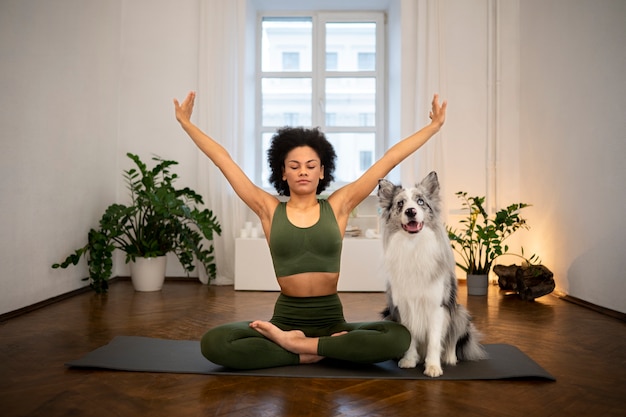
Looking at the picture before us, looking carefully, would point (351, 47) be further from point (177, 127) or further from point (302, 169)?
point (302, 169)

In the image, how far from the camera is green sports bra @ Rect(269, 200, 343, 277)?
7.66 ft

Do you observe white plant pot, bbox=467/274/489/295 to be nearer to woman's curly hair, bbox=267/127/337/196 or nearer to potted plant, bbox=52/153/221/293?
potted plant, bbox=52/153/221/293

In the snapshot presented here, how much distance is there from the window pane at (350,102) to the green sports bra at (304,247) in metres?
4.10

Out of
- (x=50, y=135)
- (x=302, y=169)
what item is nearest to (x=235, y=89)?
(x=50, y=135)

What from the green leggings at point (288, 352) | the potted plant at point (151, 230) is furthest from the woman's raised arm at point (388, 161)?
the potted plant at point (151, 230)

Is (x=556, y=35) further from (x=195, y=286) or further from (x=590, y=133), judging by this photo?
(x=195, y=286)

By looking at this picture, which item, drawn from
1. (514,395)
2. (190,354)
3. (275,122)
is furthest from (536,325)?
(275,122)

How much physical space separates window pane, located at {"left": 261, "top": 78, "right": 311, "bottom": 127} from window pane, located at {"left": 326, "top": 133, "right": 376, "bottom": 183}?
508 mm

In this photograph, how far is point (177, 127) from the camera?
5.51 meters

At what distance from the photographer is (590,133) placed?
13.3 feet

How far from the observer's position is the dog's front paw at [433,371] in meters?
2.13

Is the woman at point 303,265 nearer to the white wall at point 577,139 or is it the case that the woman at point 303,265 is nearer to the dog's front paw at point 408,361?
the dog's front paw at point 408,361

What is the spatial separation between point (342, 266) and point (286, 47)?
2994mm

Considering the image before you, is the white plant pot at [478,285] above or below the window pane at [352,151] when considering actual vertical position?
below
